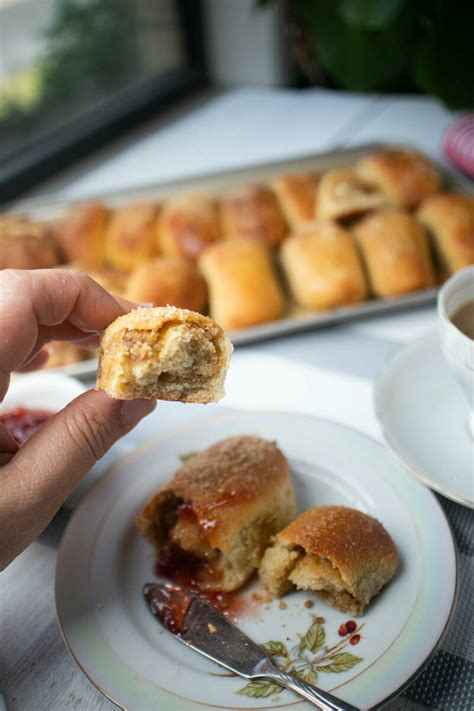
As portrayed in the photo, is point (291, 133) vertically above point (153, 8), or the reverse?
point (153, 8)

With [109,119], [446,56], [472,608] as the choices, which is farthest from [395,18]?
[472,608]

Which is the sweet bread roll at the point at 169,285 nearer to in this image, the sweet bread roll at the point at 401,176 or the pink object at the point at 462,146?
the sweet bread roll at the point at 401,176

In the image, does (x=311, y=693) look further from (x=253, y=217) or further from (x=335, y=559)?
(x=253, y=217)

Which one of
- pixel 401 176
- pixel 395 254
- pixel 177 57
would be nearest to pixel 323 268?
pixel 395 254

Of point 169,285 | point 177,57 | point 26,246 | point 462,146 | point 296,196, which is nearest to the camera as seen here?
point 169,285

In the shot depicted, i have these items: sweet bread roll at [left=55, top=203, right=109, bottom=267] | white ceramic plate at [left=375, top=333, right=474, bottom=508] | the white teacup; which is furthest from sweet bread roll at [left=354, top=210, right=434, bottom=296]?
sweet bread roll at [left=55, top=203, right=109, bottom=267]

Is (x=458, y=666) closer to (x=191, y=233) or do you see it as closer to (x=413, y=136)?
(x=191, y=233)

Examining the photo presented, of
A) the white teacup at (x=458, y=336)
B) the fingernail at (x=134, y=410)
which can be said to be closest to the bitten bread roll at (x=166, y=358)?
the fingernail at (x=134, y=410)
